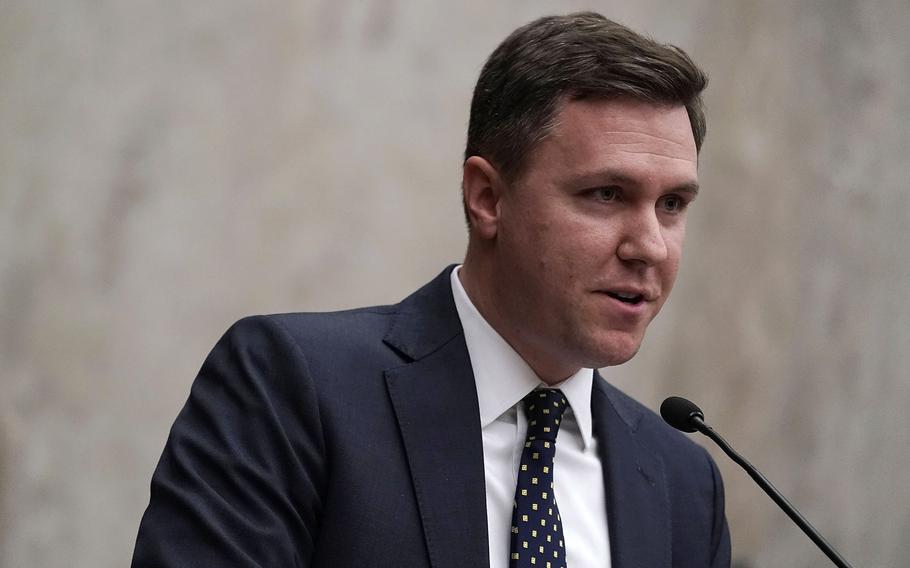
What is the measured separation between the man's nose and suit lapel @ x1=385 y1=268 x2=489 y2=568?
35 centimetres

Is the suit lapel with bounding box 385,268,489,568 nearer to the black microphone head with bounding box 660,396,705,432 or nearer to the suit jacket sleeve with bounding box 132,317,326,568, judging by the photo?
the suit jacket sleeve with bounding box 132,317,326,568

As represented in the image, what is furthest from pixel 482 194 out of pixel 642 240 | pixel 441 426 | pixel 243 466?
pixel 243 466

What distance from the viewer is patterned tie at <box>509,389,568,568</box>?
1899 mm

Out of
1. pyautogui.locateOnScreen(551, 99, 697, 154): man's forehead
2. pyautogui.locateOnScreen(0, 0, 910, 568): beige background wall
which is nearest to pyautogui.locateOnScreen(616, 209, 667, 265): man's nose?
pyautogui.locateOnScreen(551, 99, 697, 154): man's forehead

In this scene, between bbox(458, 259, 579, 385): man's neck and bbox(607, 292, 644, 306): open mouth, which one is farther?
bbox(458, 259, 579, 385): man's neck

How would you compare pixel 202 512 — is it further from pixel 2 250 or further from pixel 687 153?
pixel 2 250

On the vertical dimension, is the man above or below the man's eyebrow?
below

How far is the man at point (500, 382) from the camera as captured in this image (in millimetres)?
1817

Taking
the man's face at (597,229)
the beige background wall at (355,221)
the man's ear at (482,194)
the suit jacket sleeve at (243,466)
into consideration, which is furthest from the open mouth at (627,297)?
the beige background wall at (355,221)

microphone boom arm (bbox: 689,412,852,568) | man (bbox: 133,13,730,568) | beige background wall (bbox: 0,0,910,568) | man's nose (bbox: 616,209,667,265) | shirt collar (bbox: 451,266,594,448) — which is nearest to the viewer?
microphone boom arm (bbox: 689,412,852,568)

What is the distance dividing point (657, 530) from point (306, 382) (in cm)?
73

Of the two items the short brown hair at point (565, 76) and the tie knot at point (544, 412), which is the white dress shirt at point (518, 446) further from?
the short brown hair at point (565, 76)

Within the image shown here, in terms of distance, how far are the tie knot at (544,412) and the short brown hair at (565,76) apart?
1.31 ft

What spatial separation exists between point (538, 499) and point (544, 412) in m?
0.18
